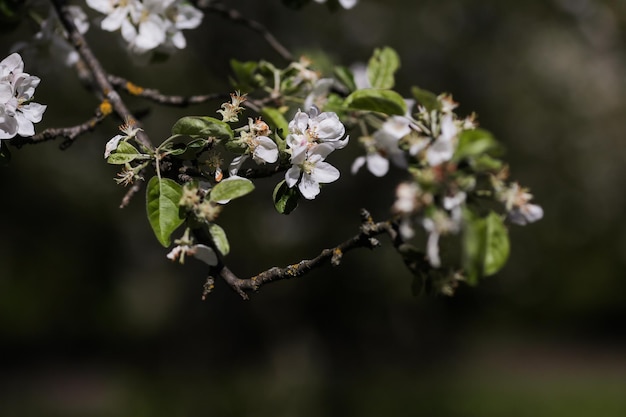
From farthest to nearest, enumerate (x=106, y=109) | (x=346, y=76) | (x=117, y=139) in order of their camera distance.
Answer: (x=346, y=76)
(x=106, y=109)
(x=117, y=139)

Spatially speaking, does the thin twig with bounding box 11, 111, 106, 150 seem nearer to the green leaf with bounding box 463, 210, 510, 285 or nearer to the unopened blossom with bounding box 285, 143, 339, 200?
the unopened blossom with bounding box 285, 143, 339, 200

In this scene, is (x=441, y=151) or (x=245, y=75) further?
(x=245, y=75)

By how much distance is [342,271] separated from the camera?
26.9 ft

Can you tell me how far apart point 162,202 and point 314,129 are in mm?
285

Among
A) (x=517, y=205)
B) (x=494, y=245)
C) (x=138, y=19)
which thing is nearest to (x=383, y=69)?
(x=138, y=19)

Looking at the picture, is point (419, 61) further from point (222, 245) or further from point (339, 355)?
point (339, 355)

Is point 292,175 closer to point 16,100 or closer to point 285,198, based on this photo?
point 285,198

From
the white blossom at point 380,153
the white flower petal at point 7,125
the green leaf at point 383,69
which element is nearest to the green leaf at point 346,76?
the green leaf at point 383,69

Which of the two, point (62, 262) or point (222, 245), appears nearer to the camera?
point (222, 245)

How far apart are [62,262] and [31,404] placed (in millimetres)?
3033

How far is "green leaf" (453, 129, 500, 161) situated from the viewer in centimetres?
93

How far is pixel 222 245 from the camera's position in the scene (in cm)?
114

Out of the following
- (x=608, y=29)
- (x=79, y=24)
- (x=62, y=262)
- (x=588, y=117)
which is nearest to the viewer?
(x=79, y=24)

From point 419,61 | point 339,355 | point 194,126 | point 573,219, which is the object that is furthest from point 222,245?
point 339,355
